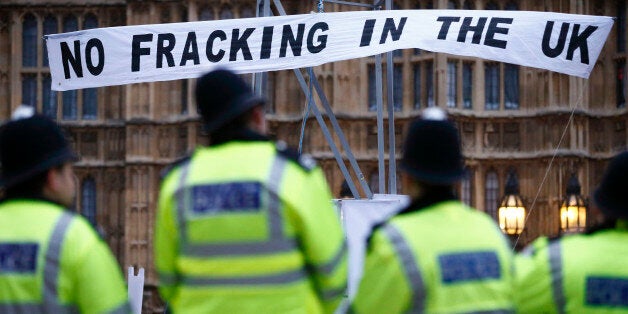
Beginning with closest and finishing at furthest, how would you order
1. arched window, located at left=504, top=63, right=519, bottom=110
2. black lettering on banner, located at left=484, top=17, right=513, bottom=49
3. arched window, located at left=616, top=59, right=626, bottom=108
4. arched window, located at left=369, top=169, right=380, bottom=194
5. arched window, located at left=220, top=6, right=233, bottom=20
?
black lettering on banner, located at left=484, top=17, right=513, bottom=49 → arched window, located at left=616, top=59, right=626, bottom=108 → arched window, located at left=504, top=63, right=519, bottom=110 → arched window, located at left=369, top=169, right=380, bottom=194 → arched window, located at left=220, top=6, right=233, bottom=20

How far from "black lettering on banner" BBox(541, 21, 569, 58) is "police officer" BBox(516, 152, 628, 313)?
5.59 m

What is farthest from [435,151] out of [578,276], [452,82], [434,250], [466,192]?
[452,82]

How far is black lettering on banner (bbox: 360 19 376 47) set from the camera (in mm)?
10531

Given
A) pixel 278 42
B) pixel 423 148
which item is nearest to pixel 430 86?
pixel 278 42

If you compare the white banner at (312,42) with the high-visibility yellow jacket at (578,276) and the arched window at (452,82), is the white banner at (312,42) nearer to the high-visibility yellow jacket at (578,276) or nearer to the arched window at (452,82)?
the high-visibility yellow jacket at (578,276)

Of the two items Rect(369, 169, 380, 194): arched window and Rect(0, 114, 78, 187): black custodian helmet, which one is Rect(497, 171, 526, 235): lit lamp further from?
Rect(0, 114, 78, 187): black custodian helmet

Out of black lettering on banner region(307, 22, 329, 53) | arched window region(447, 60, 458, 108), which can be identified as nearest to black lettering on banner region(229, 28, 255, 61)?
black lettering on banner region(307, 22, 329, 53)

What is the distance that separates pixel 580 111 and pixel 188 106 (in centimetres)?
828

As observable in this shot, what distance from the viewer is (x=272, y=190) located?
4352mm

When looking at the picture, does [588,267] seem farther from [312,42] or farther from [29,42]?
[29,42]

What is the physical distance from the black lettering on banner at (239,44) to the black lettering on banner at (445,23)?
167cm

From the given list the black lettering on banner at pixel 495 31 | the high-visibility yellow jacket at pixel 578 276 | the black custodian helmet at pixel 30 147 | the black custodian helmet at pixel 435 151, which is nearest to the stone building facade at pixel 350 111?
the black lettering on banner at pixel 495 31

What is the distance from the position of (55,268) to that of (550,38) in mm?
6733

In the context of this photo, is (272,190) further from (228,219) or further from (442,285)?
(442,285)
